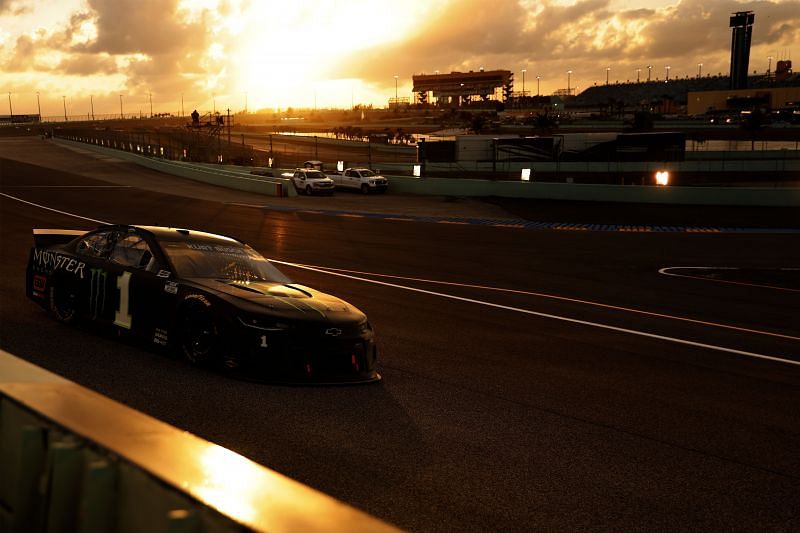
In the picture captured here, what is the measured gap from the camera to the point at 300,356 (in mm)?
7961

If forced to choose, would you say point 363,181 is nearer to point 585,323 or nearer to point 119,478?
point 585,323

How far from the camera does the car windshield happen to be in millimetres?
8992

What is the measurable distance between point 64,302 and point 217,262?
7.65 feet

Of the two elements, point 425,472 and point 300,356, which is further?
point 300,356

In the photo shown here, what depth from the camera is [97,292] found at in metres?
9.56

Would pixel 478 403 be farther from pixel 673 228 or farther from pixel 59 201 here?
pixel 59 201

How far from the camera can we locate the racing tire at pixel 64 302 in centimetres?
997

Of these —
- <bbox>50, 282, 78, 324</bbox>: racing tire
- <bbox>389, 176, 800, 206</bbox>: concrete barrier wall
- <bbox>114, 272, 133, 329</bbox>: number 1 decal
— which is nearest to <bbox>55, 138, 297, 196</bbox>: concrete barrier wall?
<bbox>389, 176, 800, 206</bbox>: concrete barrier wall

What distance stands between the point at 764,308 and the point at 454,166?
51356mm

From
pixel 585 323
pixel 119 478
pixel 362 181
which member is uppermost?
pixel 119 478

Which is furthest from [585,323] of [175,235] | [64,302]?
[64,302]

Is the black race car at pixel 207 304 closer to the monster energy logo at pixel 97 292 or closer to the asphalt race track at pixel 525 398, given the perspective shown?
the monster energy logo at pixel 97 292

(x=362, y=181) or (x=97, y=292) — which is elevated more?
(x=97, y=292)

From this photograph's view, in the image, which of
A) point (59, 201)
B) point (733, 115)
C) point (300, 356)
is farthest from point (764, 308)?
point (733, 115)
